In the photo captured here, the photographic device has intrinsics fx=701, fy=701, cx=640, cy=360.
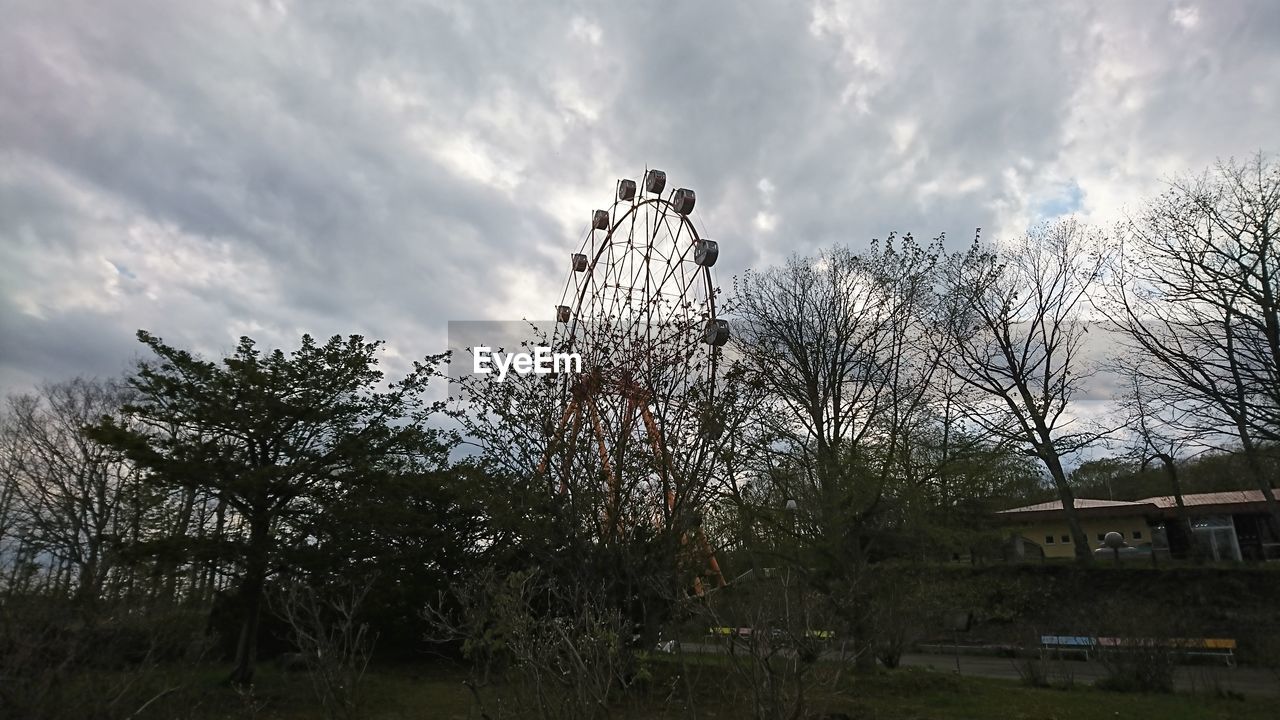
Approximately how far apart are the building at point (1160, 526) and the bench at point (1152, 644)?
9203 millimetres

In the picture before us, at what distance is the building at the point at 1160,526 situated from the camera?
25.7 metres

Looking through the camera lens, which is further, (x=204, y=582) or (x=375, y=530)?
(x=375, y=530)

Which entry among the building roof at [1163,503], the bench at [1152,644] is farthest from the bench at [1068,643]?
the building roof at [1163,503]

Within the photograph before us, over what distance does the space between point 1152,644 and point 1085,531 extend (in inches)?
891

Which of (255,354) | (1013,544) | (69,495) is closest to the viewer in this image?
(255,354)

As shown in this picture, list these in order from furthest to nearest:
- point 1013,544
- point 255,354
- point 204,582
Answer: point 1013,544 → point 255,354 → point 204,582

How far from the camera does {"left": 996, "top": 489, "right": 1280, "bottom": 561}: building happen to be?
84.4 ft

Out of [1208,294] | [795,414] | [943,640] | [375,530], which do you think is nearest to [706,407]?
[795,414]

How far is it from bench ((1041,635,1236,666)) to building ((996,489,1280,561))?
30.2 ft

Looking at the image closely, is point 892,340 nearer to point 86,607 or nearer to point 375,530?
point 375,530

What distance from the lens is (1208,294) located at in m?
12.2

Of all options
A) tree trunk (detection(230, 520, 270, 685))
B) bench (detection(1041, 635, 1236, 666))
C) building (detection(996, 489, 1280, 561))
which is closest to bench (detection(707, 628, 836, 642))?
bench (detection(1041, 635, 1236, 666))

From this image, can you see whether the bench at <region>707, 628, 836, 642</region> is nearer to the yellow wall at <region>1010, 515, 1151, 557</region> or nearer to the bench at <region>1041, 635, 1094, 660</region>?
the bench at <region>1041, 635, 1094, 660</region>

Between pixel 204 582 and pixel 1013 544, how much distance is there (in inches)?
1149
